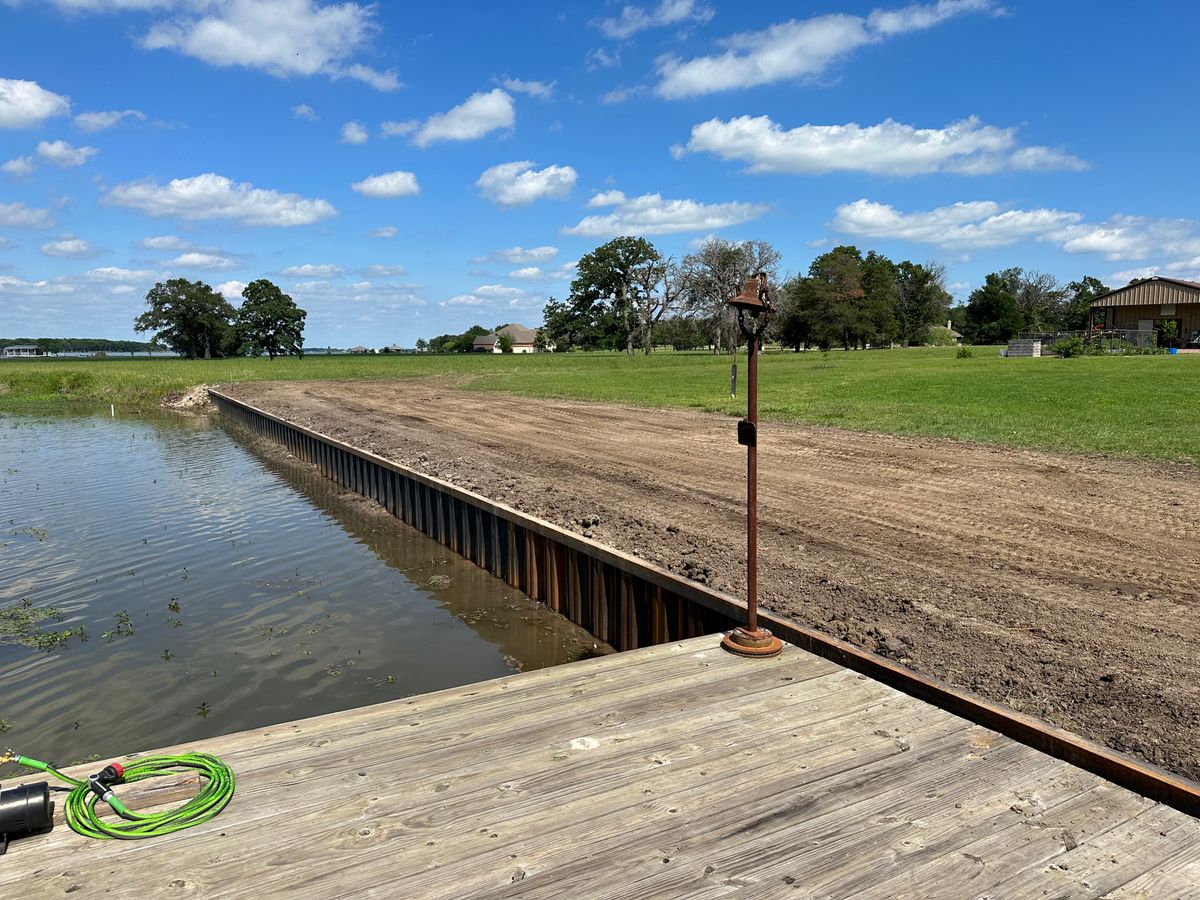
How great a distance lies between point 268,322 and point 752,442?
394 feet

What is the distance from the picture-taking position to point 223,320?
376 ft

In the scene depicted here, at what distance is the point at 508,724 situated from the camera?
4.03 meters

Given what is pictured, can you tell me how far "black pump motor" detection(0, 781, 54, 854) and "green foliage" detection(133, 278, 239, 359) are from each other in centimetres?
12124

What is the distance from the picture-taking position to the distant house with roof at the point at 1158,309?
4297cm

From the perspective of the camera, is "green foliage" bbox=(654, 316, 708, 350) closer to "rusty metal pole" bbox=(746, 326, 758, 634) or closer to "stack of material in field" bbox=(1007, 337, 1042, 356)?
"stack of material in field" bbox=(1007, 337, 1042, 356)

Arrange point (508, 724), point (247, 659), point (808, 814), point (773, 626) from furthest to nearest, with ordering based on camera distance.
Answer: point (247, 659), point (773, 626), point (508, 724), point (808, 814)

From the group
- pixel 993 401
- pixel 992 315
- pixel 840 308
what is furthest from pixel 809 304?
pixel 993 401

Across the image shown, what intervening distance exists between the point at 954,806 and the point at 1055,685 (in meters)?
1.79

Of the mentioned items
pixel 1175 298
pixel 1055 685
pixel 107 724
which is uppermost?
pixel 1175 298

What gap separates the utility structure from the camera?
4.54 metres

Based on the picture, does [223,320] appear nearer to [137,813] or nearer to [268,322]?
[268,322]

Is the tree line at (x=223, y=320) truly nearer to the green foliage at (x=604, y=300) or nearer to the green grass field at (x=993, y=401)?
the green foliage at (x=604, y=300)

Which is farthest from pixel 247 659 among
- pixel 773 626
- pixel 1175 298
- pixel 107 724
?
pixel 1175 298

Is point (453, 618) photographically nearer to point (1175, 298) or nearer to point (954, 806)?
point (954, 806)
